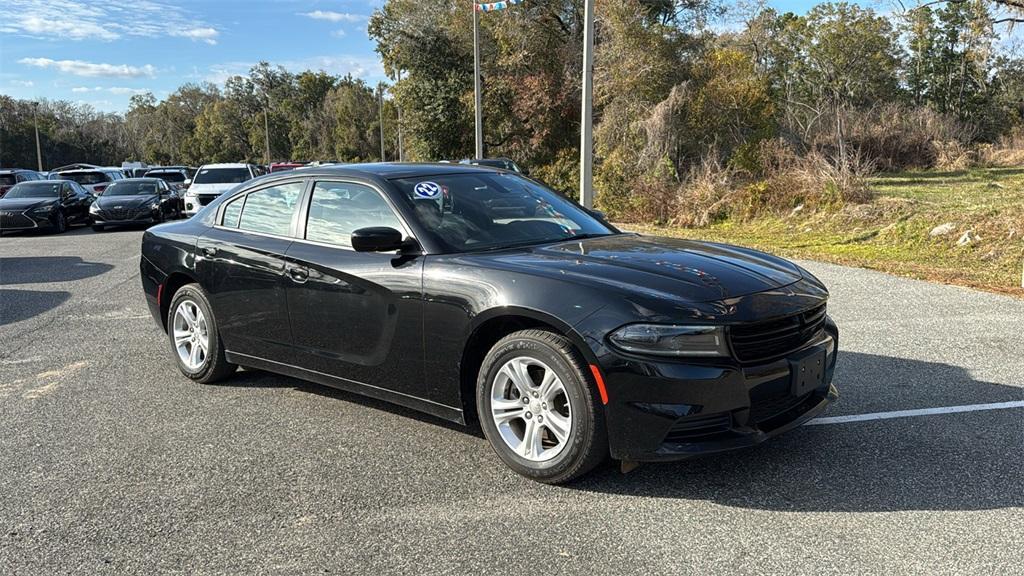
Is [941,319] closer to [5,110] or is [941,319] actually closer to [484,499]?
[484,499]

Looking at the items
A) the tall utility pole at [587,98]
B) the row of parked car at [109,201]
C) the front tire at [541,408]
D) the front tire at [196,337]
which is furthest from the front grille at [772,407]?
the row of parked car at [109,201]

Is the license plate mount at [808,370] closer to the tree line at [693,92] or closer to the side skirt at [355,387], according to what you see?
the side skirt at [355,387]

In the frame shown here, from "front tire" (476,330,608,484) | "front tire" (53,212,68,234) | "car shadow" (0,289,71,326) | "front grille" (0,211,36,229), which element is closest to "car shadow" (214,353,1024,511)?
"front tire" (476,330,608,484)

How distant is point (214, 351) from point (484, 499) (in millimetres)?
2753

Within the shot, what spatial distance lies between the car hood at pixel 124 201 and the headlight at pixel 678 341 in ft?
67.2

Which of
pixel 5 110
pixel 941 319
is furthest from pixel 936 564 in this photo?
pixel 5 110

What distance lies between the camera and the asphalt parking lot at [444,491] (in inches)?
123

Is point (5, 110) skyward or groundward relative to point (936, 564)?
A: skyward

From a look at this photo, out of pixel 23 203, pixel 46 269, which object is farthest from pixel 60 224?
pixel 46 269

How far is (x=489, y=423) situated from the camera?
3971 millimetres

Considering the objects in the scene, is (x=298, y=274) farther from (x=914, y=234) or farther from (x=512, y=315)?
(x=914, y=234)

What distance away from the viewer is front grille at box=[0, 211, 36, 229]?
19500 millimetres

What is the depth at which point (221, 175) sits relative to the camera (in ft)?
70.2

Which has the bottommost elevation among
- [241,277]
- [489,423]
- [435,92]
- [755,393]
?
[489,423]
